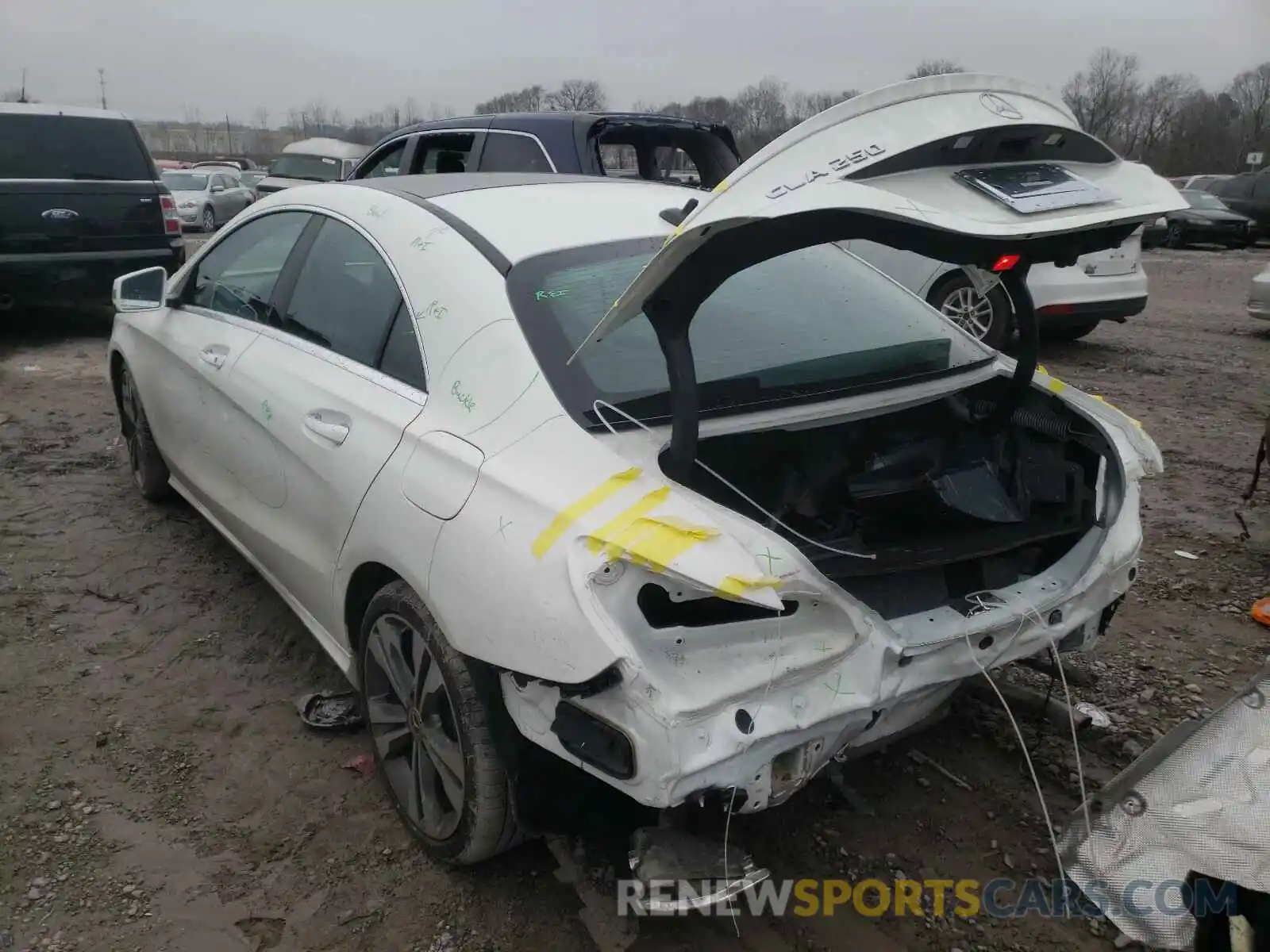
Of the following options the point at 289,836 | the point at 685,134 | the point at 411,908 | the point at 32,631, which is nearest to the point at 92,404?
the point at 32,631

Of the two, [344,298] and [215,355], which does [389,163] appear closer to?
[215,355]

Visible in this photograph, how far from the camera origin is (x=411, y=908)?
2361 mm

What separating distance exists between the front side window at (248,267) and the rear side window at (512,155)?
300 cm

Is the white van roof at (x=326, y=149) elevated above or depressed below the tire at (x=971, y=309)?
above

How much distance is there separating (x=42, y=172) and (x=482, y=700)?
27.7ft

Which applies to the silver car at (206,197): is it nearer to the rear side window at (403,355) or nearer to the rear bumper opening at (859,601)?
the rear side window at (403,355)

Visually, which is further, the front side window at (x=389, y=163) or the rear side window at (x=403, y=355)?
the front side window at (x=389, y=163)

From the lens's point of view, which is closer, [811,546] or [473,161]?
[811,546]

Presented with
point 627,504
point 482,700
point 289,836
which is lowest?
point 289,836

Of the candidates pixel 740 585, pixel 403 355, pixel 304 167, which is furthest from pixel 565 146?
pixel 304 167

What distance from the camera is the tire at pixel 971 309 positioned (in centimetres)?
745

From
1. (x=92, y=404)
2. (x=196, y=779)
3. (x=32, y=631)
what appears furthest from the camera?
(x=92, y=404)

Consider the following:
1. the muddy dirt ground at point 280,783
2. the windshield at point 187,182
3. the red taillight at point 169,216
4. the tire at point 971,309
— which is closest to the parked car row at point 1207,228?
the tire at point 971,309

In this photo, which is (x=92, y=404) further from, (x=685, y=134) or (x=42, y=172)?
(x=685, y=134)
